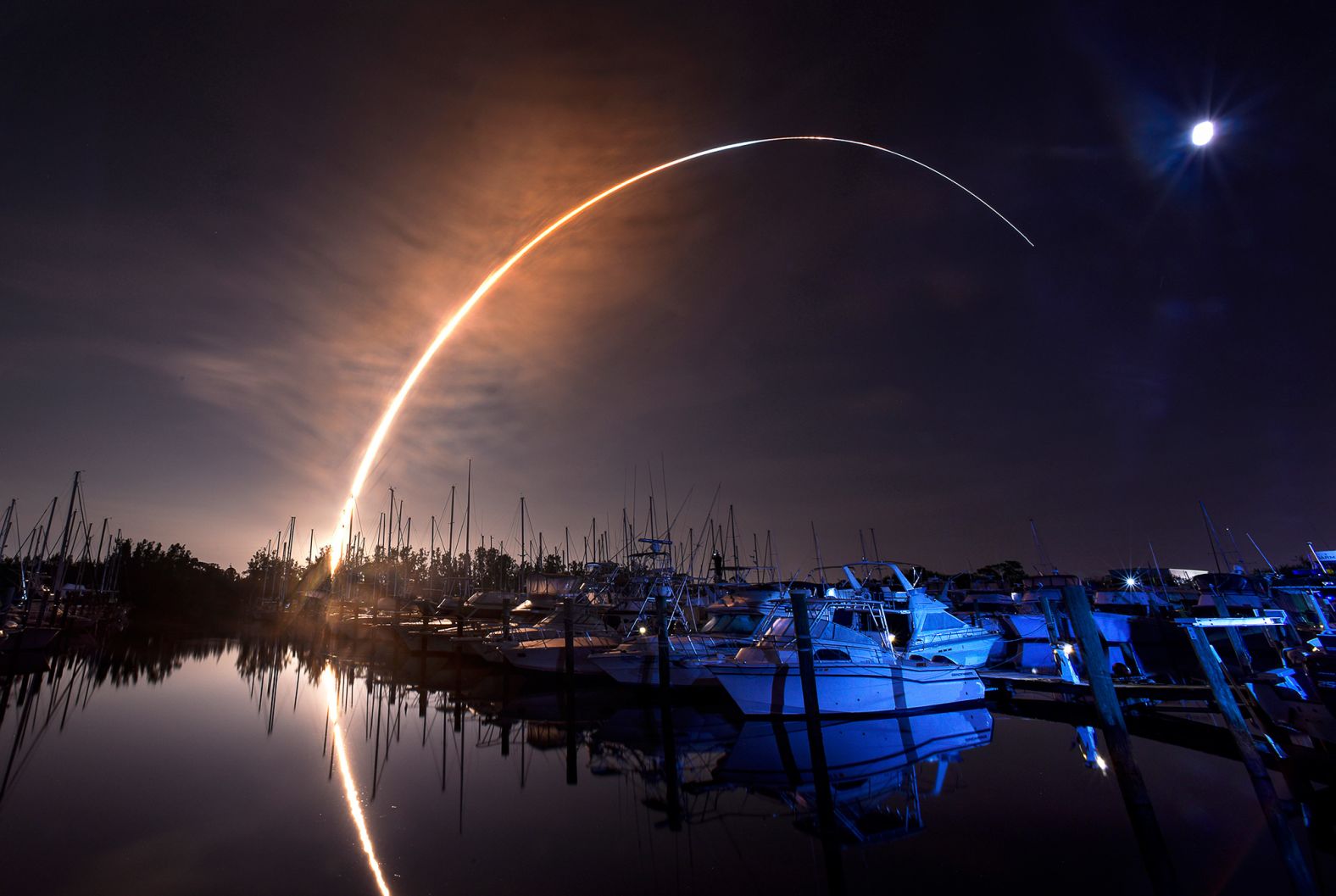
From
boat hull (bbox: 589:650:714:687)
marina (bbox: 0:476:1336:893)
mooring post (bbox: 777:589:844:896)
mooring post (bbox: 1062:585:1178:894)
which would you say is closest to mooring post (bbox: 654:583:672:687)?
marina (bbox: 0:476:1336:893)

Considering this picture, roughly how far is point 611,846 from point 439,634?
31.9 m

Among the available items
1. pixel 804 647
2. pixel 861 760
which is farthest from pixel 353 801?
pixel 804 647

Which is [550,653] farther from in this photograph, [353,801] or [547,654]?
[353,801]

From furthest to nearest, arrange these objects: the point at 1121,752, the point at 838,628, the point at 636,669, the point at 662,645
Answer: the point at 636,669 → the point at 662,645 → the point at 838,628 → the point at 1121,752

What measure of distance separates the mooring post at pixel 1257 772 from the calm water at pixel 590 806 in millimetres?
267

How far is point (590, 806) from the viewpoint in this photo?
1305 cm

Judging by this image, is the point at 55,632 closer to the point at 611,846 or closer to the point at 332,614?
the point at 332,614

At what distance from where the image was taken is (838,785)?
45.0 feet

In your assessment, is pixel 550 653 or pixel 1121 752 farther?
pixel 550 653

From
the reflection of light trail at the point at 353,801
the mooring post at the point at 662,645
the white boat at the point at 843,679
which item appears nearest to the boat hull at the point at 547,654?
the mooring post at the point at 662,645

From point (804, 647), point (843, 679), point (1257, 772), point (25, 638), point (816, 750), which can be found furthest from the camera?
point (25, 638)

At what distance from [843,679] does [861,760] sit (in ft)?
12.8

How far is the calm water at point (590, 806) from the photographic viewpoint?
31.2 ft

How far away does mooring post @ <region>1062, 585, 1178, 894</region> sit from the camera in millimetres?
9844
